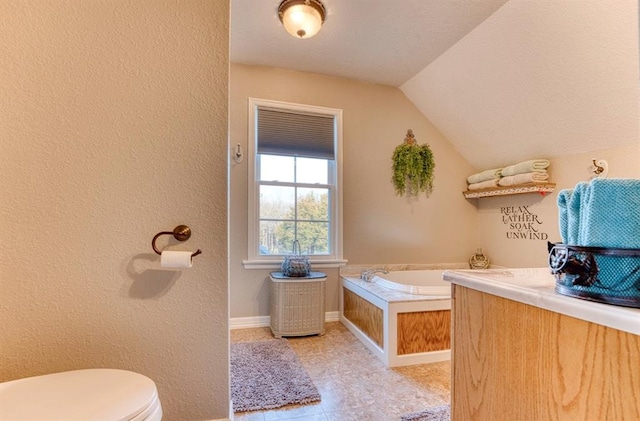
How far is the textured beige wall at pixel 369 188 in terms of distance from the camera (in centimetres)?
311

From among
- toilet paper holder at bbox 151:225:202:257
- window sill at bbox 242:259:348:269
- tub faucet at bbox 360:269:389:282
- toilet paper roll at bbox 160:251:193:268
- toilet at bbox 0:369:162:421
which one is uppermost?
toilet paper holder at bbox 151:225:202:257

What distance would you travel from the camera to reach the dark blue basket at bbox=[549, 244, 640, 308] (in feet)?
1.78

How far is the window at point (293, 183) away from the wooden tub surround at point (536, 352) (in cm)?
239

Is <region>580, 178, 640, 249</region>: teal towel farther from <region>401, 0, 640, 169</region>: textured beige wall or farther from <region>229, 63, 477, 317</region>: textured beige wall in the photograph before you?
<region>229, 63, 477, 317</region>: textured beige wall

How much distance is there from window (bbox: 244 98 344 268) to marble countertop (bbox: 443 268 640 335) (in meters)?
2.38

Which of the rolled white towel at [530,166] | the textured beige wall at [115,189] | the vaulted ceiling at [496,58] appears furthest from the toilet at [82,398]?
the rolled white towel at [530,166]

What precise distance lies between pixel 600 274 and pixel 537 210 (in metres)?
3.15

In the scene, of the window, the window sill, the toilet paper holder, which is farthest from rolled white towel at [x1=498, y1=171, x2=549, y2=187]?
the toilet paper holder

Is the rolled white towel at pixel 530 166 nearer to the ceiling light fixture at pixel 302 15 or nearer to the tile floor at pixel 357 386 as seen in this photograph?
the tile floor at pixel 357 386

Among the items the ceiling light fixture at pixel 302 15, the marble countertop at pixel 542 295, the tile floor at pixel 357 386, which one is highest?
the ceiling light fixture at pixel 302 15

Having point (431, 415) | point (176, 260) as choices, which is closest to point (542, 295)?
point (176, 260)

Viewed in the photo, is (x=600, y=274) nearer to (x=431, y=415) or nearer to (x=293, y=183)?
(x=431, y=415)

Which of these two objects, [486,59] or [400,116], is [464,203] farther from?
[486,59]

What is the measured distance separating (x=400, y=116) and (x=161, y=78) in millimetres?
2948
